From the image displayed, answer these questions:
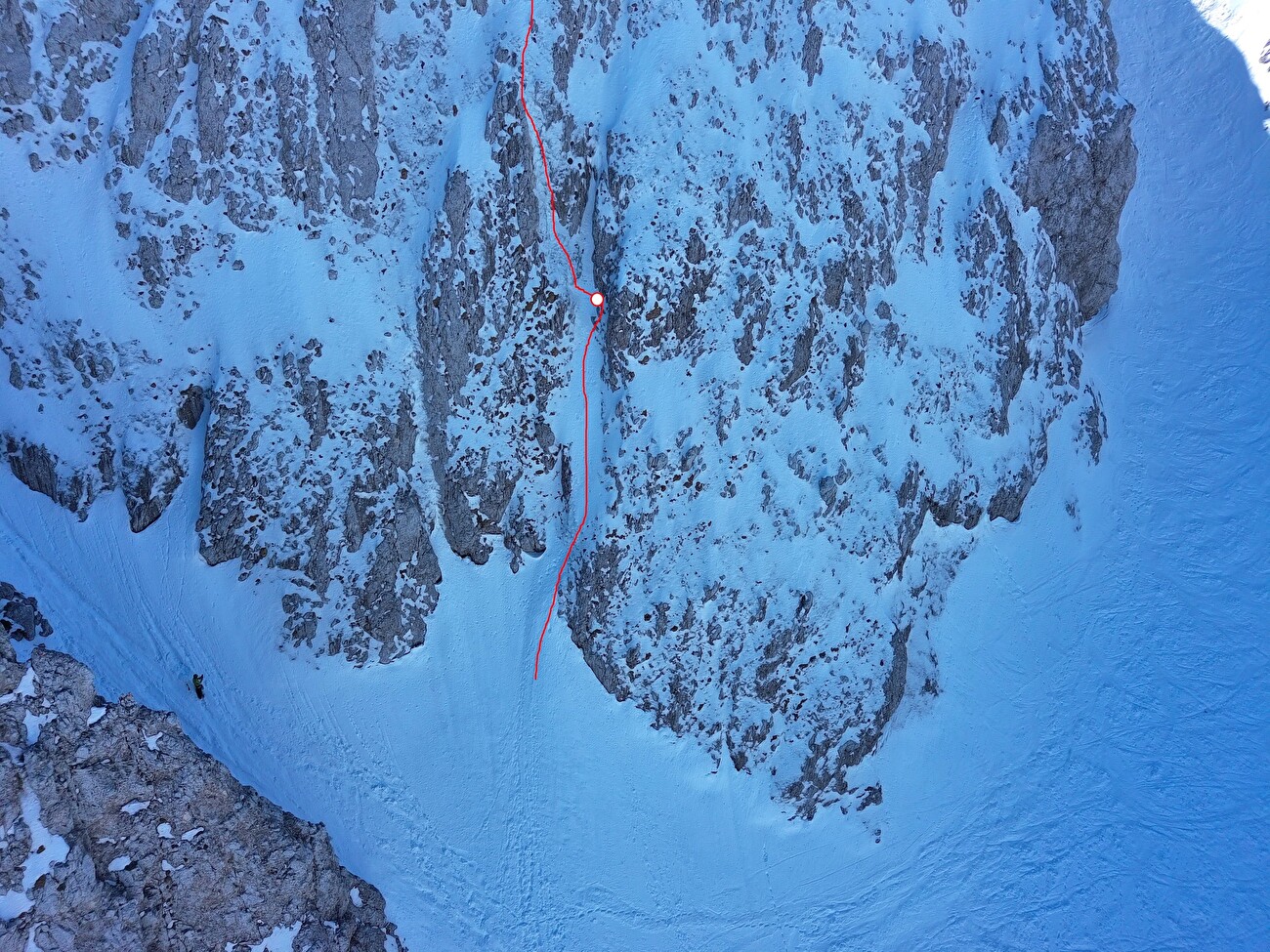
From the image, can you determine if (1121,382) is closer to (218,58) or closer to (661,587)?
(661,587)

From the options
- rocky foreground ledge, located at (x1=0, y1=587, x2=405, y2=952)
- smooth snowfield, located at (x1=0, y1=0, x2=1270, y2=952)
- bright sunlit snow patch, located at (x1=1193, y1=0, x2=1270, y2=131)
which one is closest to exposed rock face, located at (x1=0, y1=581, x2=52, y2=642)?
rocky foreground ledge, located at (x1=0, y1=587, x2=405, y2=952)

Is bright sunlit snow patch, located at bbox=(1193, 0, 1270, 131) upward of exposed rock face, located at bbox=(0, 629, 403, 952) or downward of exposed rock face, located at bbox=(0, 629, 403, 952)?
upward

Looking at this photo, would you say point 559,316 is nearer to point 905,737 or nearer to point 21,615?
point 21,615

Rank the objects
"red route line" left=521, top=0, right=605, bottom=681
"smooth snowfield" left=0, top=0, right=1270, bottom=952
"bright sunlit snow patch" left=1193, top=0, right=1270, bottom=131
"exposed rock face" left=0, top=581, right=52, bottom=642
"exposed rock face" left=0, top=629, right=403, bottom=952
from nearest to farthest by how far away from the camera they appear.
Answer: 1. "exposed rock face" left=0, top=629, right=403, bottom=952
2. "exposed rock face" left=0, top=581, right=52, bottom=642
3. "smooth snowfield" left=0, top=0, right=1270, bottom=952
4. "red route line" left=521, top=0, right=605, bottom=681
5. "bright sunlit snow patch" left=1193, top=0, right=1270, bottom=131

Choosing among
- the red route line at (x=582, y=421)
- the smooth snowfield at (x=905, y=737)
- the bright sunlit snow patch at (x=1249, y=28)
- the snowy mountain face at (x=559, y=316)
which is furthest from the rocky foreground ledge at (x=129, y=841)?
the bright sunlit snow patch at (x=1249, y=28)

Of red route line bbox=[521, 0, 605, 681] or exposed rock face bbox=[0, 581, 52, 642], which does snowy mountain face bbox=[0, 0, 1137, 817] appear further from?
exposed rock face bbox=[0, 581, 52, 642]

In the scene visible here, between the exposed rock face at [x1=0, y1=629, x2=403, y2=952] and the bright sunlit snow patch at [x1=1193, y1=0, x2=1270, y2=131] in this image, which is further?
the bright sunlit snow patch at [x1=1193, y1=0, x2=1270, y2=131]

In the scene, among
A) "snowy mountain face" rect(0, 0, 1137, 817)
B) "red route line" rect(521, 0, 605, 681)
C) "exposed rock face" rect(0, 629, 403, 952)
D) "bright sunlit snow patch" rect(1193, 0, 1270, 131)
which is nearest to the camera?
"exposed rock face" rect(0, 629, 403, 952)

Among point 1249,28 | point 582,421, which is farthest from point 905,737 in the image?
point 1249,28

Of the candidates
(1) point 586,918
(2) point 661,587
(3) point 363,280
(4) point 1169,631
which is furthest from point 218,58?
(4) point 1169,631
